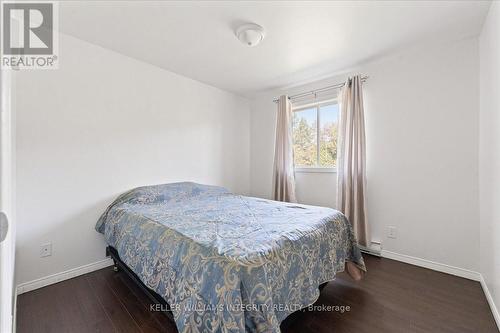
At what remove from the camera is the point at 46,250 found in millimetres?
2020

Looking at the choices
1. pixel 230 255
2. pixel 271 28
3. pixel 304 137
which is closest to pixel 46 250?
pixel 230 255

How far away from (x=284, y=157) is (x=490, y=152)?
220 centimetres

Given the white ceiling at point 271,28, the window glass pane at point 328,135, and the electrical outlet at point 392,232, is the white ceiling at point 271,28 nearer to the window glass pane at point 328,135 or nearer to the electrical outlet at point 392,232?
the window glass pane at point 328,135

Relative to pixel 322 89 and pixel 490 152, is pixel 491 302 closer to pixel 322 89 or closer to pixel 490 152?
pixel 490 152

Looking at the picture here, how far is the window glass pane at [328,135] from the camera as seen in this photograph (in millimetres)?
3125

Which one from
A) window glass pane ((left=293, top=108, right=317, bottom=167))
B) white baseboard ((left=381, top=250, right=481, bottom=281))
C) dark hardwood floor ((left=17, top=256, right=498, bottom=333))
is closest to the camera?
dark hardwood floor ((left=17, top=256, right=498, bottom=333))

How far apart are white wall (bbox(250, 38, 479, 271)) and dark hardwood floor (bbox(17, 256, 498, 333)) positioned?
1.44ft

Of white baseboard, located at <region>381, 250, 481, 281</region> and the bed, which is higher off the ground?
Result: the bed

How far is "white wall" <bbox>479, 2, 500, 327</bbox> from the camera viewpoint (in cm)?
159

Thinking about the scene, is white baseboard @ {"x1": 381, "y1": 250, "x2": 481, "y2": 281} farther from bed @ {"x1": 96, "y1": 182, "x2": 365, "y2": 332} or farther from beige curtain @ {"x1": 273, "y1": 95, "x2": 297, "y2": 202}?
beige curtain @ {"x1": 273, "y1": 95, "x2": 297, "y2": 202}

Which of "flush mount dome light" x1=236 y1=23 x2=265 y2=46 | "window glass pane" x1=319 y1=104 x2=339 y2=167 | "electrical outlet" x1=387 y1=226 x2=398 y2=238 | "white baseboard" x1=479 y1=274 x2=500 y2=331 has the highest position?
"flush mount dome light" x1=236 y1=23 x2=265 y2=46

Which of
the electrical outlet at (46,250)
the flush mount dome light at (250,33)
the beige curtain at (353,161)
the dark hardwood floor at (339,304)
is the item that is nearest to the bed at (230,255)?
the dark hardwood floor at (339,304)

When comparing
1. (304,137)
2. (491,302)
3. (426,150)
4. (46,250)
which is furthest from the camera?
(304,137)

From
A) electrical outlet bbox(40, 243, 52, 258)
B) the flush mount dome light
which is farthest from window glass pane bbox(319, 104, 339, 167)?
electrical outlet bbox(40, 243, 52, 258)
